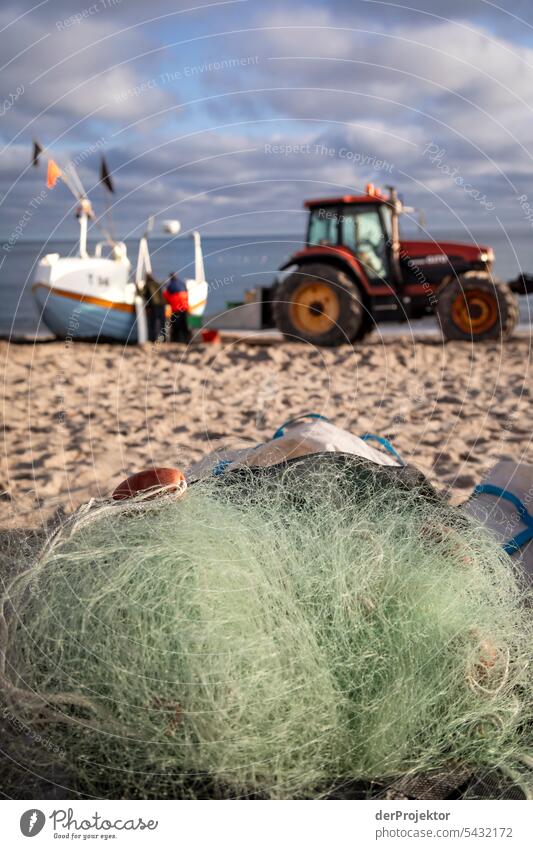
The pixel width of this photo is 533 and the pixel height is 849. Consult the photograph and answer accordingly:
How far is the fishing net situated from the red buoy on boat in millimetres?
176

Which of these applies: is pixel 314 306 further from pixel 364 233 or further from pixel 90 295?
pixel 90 295

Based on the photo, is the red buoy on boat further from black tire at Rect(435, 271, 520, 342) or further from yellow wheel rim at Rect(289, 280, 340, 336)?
black tire at Rect(435, 271, 520, 342)

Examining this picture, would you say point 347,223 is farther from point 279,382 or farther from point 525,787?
point 525,787

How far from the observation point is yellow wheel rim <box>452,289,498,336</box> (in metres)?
10.6

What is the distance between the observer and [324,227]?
10.6m

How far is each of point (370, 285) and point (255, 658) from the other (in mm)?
8955

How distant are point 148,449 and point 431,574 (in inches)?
158

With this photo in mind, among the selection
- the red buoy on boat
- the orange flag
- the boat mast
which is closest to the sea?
the boat mast

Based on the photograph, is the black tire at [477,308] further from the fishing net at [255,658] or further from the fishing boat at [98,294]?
the fishing net at [255,658]

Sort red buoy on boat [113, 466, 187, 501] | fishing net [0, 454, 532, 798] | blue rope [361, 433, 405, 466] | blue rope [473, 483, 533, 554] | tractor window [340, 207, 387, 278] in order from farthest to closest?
1. tractor window [340, 207, 387, 278]
2. blue rope [361, 433, 405, 466]
3. blue rope [473, 483, 533, 554]
4. red buoy on boat [113, 466, 187, 501]
5. fishing net [0, 454, 532, 798]

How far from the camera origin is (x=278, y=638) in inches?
76.2

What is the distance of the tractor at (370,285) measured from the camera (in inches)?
408

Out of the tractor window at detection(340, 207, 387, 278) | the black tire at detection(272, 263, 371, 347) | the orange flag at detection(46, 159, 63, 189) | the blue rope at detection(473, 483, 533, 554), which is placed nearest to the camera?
the blue rope at detection(473, 483, 533, 554)
